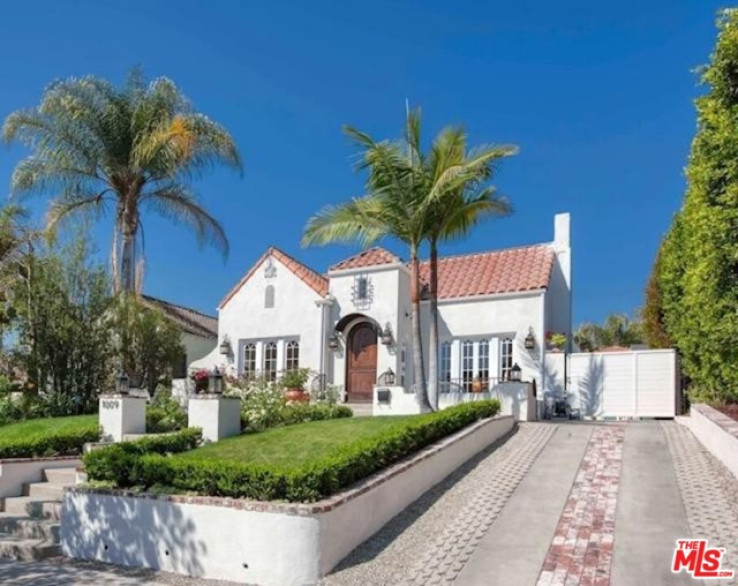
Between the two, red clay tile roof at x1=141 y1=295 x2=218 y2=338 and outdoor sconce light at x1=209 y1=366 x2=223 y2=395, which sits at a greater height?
red clay tile roof at x1=141 y1=295 x2=218 y2=338

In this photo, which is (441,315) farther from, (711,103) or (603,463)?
(711,103)

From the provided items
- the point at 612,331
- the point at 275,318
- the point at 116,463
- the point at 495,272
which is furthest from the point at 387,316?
the point at 612,331

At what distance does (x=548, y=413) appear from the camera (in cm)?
1783

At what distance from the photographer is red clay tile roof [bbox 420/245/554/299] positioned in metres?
18.9

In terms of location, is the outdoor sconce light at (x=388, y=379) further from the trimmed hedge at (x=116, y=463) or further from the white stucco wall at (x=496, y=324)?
the trimmed hedge at (x=116, y=463)

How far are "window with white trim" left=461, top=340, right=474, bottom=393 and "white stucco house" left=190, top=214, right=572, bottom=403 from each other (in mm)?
31

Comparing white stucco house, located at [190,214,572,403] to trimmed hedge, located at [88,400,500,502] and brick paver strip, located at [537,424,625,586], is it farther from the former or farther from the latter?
trimmed hedge, located at [88,400,500,502]

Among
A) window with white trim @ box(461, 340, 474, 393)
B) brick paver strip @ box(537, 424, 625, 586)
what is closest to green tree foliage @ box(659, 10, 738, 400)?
brick paver strip @ box(537, 424, 625, 586)

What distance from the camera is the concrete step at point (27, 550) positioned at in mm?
8250

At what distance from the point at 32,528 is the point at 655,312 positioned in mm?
18475

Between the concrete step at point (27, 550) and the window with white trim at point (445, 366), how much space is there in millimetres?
12902

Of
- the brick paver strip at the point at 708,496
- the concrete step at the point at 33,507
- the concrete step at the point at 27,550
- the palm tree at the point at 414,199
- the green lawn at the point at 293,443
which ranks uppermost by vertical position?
the palm tree at the point at 414,199

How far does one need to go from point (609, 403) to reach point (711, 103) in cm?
996

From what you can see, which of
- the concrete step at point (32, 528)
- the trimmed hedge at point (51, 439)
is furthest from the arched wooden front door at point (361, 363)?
the concrete step at point (32, 528)
